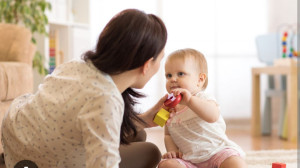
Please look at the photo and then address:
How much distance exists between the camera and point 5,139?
3.86ft

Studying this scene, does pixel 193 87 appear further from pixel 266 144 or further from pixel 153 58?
pixel 266 144

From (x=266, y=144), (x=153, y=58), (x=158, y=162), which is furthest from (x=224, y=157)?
(x=266, y=144)

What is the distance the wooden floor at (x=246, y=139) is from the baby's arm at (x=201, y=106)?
992 mm

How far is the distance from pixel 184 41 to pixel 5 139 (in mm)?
2878

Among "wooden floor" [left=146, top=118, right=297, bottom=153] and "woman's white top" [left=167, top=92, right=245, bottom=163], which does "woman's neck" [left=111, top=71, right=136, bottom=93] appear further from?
"wooden floor" [left=146, top=118, right=297, bottom=153]

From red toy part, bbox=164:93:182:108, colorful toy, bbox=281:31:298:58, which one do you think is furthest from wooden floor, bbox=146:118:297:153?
red toy part, bbox=164:93:182:108

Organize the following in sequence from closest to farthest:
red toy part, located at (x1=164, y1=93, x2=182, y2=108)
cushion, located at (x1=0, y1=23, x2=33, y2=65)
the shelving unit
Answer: red toy part, located at (x1=164, y1=93, x2=182, y2=108) → cushion, located at (x1=0, y1=23, x2=33, y2=65) → the shelving unit

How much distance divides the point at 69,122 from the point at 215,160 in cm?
58

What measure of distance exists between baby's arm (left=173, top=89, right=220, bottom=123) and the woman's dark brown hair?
0.23 m

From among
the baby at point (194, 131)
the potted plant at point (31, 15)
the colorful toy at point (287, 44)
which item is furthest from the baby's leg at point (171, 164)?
the colorful toy at point (287, 44)

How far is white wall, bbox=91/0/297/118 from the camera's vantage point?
12.9ft

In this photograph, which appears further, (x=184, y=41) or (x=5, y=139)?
(x=184, y=41)

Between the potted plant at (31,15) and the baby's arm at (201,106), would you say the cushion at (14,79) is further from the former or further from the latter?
the baby's arm at (201,106)

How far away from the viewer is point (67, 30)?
3.43 meters
